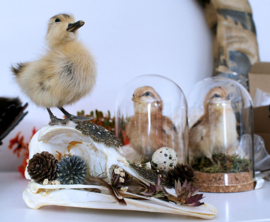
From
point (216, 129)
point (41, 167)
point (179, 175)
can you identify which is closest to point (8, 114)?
point (41, 167)

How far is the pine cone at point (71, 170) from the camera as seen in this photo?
521 millimetres

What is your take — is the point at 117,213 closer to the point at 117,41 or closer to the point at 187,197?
the point at 187,197

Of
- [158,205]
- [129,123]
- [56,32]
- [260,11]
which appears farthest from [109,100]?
[260,11]

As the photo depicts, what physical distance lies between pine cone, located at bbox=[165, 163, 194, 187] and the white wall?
499 millimetres

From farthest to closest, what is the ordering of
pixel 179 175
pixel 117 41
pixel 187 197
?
pixel 117 41 < pixel 179 175 < pixel 187 197

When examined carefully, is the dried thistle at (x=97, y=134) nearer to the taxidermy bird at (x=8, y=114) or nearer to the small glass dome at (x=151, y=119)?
the small glass dome at (x=151, y=119)

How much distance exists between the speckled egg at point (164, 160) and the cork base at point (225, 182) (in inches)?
4.9

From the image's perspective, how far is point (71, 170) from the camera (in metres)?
0.52

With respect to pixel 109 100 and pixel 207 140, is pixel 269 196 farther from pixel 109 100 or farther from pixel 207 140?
pixel 109 100

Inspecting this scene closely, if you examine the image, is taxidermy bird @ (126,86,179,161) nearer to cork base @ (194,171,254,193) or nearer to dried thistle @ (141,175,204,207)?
cork base @ (194,171,254,193)

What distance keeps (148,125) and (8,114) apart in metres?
0.42

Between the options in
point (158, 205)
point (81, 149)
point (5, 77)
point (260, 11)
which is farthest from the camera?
point (260, 11)

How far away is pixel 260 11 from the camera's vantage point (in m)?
1.39

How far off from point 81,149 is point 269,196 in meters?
0.51
